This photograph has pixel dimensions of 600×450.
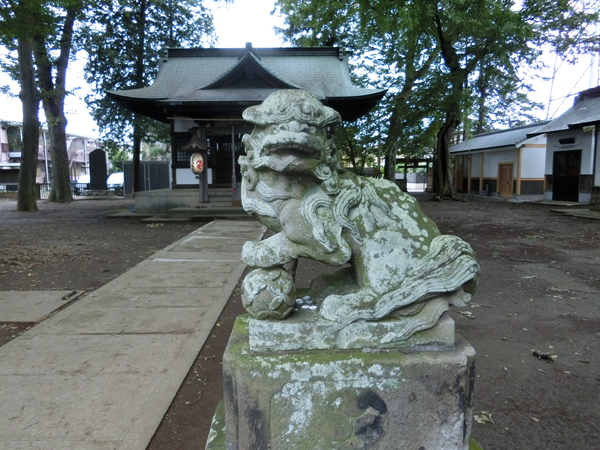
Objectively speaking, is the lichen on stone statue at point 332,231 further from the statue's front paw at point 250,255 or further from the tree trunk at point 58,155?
the tree trunk at point 58,155

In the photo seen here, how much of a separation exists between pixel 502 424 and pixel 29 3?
923 cm

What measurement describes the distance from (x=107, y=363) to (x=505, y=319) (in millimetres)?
3465

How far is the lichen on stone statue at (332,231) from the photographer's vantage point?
1556 mm

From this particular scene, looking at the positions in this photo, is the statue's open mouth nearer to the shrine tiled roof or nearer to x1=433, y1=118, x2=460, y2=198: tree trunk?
the shrine tiled roof

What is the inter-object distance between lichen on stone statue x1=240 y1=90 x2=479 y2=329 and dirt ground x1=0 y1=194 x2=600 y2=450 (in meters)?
1.20

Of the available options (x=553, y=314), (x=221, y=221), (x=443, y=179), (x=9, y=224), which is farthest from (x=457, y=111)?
(x=9, y=224)

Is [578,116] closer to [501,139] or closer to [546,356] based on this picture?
[501,139]

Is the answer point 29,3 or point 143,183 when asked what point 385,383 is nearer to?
point 29,3

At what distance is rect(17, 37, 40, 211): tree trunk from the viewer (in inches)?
525

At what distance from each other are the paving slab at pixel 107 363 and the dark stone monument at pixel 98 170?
1950cm

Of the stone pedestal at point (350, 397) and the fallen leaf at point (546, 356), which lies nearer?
the stone pedestal at point (350, 397)

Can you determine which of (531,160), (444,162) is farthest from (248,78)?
(531,160)

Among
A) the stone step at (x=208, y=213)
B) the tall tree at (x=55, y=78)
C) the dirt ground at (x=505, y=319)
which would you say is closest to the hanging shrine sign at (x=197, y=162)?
the stone step at (x=208, y=213)

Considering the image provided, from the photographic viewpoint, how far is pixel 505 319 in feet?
13.3
